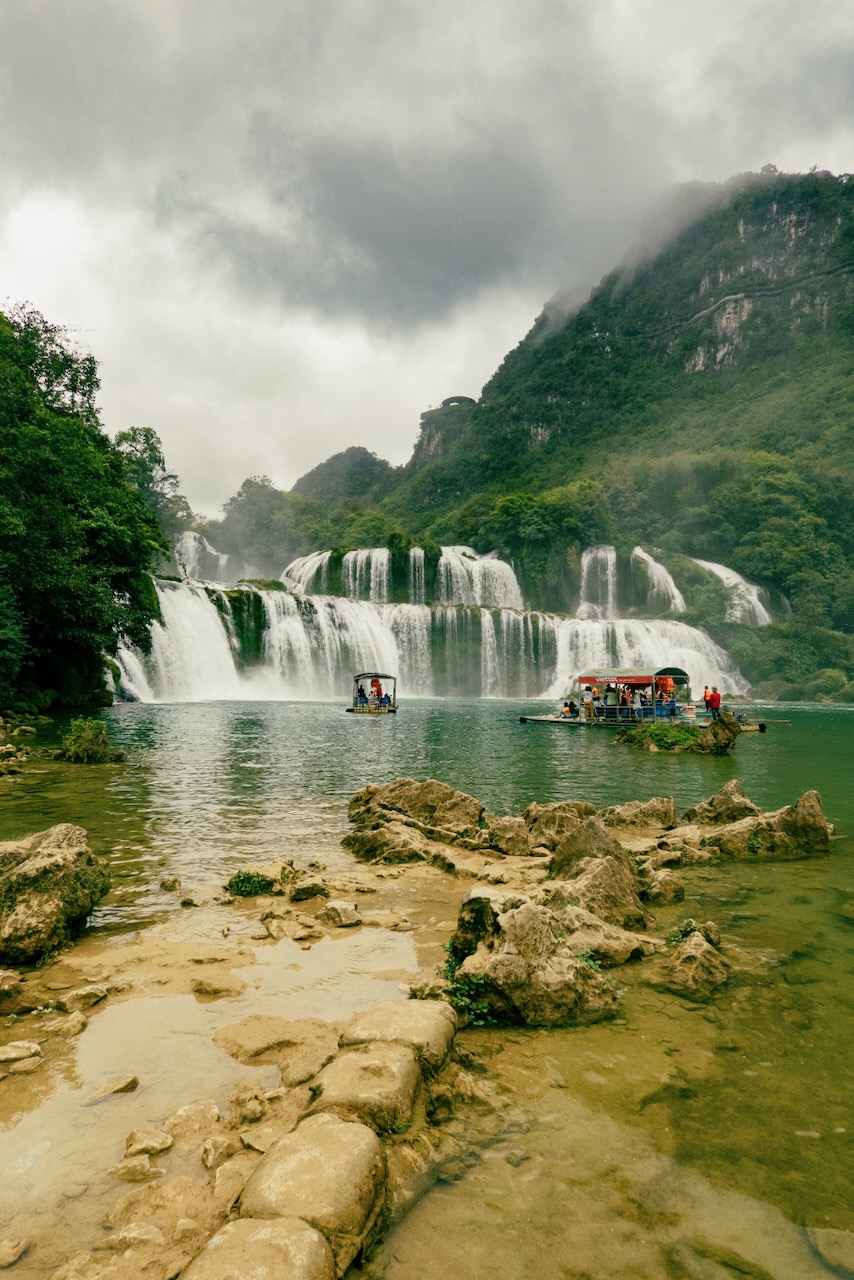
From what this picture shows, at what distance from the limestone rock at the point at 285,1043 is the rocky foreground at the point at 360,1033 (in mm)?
15

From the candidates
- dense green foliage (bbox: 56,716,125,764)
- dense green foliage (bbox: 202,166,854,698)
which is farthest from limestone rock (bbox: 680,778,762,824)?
dense green foliage (bbox: 202,166,854,698)

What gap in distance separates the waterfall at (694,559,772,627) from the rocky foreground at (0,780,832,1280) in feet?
202

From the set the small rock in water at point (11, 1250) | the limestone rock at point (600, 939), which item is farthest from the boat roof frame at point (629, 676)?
the small rock in water at point (11, 1250)

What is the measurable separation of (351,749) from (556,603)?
5384 cm

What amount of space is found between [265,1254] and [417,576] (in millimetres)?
61180

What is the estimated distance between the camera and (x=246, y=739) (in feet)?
72.0

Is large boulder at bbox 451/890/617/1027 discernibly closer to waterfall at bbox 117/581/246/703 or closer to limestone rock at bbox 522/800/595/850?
limestone rock at bbox 522/800/595/850

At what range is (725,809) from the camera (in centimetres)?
1084

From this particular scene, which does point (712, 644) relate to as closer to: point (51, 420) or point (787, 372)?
point (51, 420)

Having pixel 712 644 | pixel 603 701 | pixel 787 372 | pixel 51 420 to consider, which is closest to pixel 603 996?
pixel 51 420

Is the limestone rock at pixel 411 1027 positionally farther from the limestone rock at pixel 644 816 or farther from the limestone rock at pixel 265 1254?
the limestone rock at pixel 644 816

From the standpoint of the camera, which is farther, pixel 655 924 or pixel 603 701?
pixel 603 701

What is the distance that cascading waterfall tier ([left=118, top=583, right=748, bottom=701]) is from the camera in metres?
41.1

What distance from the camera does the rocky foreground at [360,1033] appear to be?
250cm
